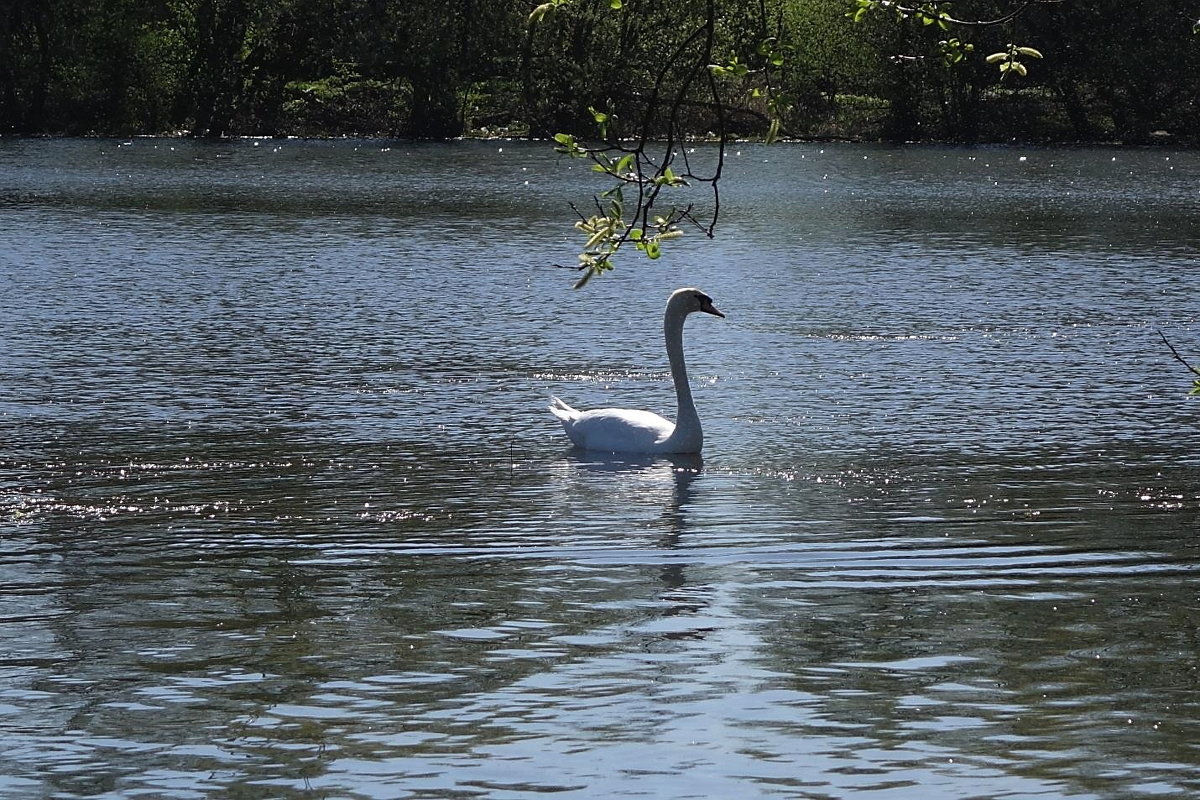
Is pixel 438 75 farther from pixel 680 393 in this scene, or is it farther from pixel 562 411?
pixel 680 393

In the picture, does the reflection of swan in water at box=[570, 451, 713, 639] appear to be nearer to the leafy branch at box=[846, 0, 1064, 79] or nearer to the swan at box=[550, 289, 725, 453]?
the swan at box=[550, 289, 725, 453]

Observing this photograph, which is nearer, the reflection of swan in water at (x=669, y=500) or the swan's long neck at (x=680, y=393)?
the reflection of swan in water at (x=669, y=500)

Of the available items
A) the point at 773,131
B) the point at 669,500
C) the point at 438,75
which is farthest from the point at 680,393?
the point at 438,75

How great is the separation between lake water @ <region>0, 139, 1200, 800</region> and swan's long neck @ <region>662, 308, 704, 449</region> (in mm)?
292

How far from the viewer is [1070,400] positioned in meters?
18.6

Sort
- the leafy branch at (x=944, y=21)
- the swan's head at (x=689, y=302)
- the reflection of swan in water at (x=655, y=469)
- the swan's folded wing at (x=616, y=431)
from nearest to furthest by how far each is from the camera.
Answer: the leafy branch at (x=944, y=21) < the reflection of swan in water at (x=655, y=469) < the swan's folded wing at (x=616, y=431) < the swan's head at (x=689, y=302)

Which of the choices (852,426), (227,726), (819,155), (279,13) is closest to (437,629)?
(227,726)

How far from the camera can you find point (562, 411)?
16.6m

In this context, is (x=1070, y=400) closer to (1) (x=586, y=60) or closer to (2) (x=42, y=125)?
(1) (x=586, y=60)

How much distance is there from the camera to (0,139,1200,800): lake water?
8039mm

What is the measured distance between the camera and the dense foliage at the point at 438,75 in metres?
88.8

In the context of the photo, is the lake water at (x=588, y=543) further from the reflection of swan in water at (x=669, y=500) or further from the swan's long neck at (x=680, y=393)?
the swan's long neck at (x=680, y=393)

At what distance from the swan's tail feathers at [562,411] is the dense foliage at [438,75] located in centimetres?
7061

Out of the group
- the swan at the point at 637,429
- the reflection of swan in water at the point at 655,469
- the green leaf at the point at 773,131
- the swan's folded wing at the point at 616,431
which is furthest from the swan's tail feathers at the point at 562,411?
the green leaf at the point at 773,131
